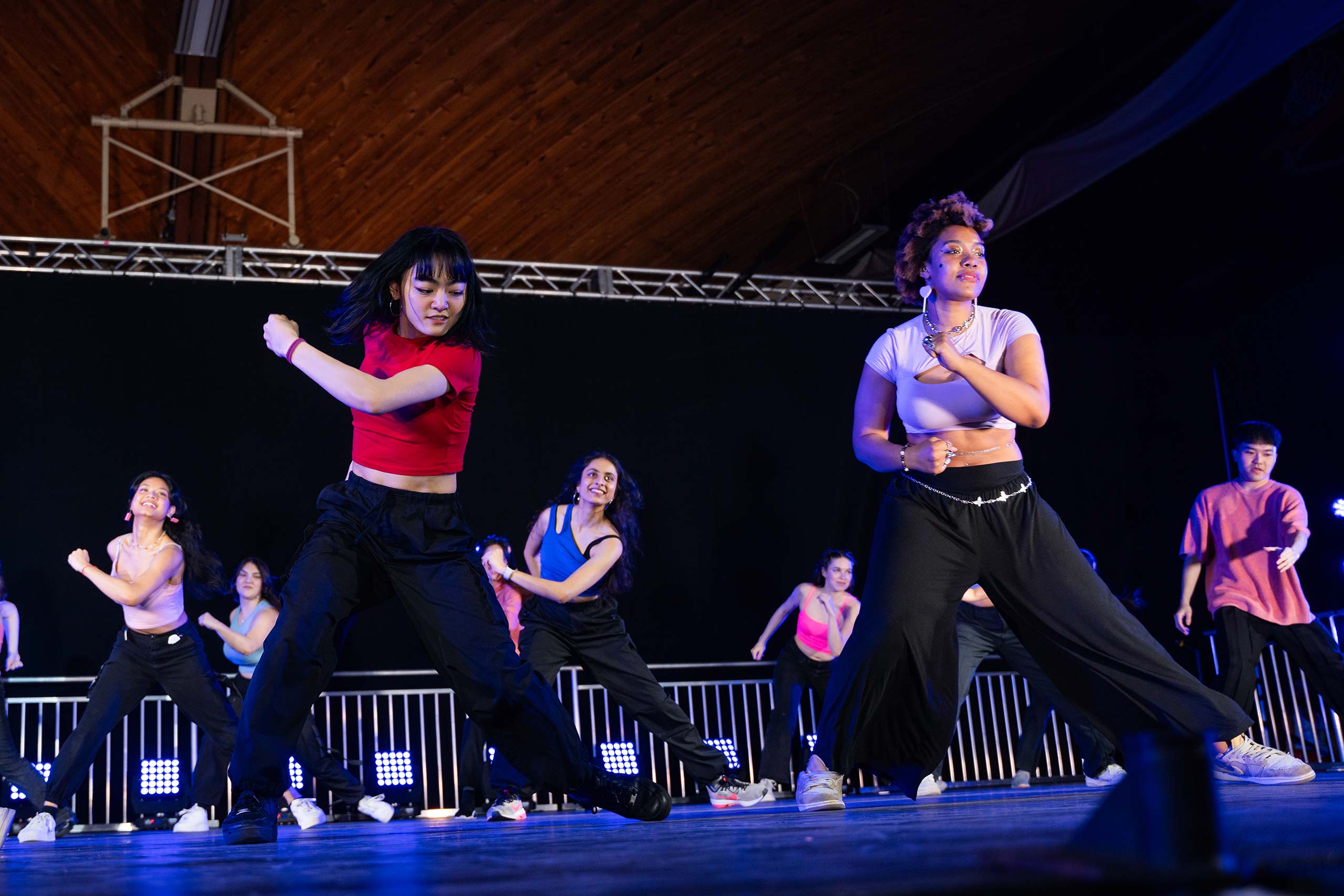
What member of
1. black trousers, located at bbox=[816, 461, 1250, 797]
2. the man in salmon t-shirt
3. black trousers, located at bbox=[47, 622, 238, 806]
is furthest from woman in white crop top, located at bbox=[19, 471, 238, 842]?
the man in salmon t-shirt

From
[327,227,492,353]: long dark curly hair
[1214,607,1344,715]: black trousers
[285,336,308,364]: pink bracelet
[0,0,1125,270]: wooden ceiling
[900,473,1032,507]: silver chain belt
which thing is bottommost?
[1214,607,1344,715]: black trousers

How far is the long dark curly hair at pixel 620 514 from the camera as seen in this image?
5645 millimetres

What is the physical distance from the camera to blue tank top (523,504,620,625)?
547 cm

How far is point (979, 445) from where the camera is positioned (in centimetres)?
316

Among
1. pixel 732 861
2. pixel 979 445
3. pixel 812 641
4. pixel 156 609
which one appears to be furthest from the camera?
pixel 812 641

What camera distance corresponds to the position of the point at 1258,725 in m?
8.20

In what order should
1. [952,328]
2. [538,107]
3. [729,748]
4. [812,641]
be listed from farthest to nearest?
[729,748], [538,107], [812,641], [952,328]

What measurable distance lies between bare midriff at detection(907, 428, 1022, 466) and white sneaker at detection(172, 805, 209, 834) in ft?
15.8

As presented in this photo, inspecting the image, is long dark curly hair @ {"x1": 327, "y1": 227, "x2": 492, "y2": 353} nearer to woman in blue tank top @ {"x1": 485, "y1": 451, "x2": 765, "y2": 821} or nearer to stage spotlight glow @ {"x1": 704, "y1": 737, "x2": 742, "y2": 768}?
woman in blue tank top @ {"x1": 485, "y1": 451, "x2": 765, "y2": 821}

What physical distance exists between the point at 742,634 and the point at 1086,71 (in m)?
5.11

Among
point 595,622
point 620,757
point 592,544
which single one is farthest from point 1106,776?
point 620,757

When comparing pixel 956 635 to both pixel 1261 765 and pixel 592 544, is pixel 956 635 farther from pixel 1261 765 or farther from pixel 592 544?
pixel 592 544

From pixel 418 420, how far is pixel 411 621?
20.0 inches

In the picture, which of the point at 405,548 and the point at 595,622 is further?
the point at 595,622
